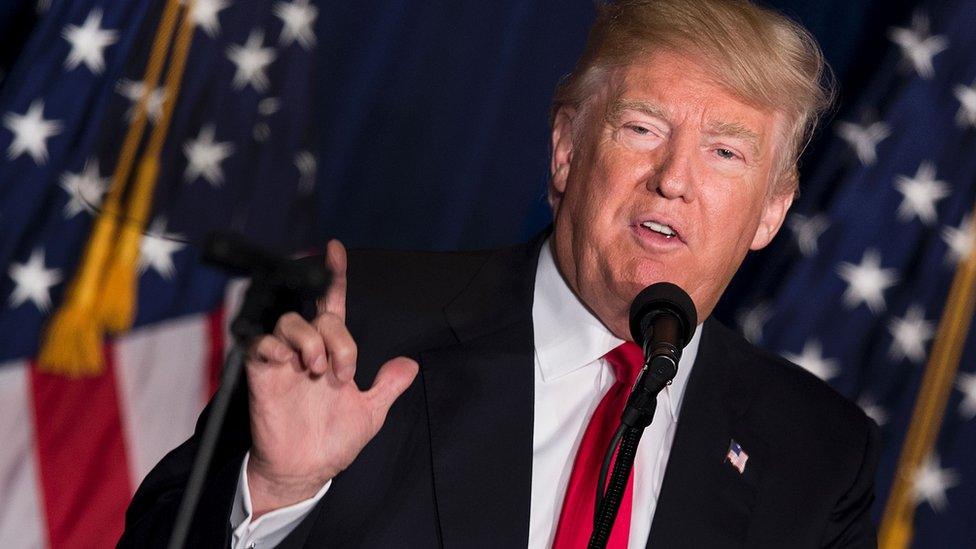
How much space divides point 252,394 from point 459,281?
65cm

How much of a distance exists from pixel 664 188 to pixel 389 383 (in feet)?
1.94

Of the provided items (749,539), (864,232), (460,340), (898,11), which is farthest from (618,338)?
(898,11)

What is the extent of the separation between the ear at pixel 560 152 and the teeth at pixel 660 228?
0.74ft

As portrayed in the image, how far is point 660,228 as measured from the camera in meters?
1.89

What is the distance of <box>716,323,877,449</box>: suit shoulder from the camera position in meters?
2.08

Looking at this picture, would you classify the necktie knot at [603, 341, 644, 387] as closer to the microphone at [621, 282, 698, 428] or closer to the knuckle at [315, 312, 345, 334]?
the microphone at [621, 282, 698, 428]

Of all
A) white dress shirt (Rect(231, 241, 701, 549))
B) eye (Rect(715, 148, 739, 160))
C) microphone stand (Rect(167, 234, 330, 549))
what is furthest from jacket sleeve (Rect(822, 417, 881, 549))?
microphone stand (Rect(167, 234, 330, 549))

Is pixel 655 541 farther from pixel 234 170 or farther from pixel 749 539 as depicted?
pixel 234 170

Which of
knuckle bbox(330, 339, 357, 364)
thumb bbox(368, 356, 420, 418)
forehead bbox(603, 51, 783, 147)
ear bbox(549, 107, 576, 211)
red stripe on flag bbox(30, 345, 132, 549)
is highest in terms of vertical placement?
forehead bbox(603, 51, 783, 147)

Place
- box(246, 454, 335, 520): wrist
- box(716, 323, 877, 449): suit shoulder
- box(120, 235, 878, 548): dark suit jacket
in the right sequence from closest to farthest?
box(246, 454, 335, 520): wrist < box(120, 235, 878, 548): dark suit jacket < box(716, 323, 877, 449): suit shoulder

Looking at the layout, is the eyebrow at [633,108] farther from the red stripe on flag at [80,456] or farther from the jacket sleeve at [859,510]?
the red stripe on flag at [80,456]

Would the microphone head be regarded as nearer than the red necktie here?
Yes

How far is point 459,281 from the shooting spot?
2004 mm

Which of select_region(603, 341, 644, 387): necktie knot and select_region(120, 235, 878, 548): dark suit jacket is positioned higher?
select_region(603, 341, 644, 387): necktie knot
